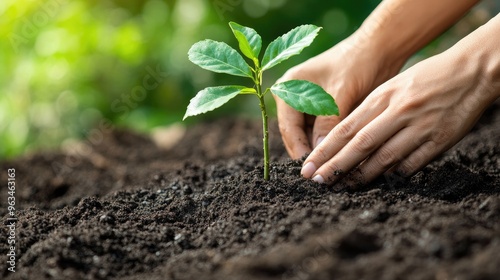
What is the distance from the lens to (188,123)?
4.29 meters

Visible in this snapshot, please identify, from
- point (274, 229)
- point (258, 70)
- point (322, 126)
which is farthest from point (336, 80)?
point (274, 229)

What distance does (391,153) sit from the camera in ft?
5.57

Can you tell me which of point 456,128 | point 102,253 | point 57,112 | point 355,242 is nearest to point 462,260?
point 355,242

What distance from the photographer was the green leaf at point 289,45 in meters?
1.61

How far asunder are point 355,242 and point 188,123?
3147mm

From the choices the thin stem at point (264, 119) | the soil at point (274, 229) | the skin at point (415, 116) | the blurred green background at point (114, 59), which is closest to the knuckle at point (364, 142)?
the skin at point (415, 116)

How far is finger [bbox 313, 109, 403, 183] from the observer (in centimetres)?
167

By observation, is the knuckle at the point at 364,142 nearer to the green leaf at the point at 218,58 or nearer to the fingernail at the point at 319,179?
the fingernail at the point at 319,179

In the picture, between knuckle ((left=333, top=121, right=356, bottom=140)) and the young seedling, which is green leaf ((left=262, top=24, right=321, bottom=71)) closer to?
the young seedling

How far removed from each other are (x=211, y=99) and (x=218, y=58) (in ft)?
0.46

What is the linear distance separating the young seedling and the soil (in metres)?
0.24

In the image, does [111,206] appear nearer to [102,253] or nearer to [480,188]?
[102,253]

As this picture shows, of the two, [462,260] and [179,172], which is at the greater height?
[179,172]

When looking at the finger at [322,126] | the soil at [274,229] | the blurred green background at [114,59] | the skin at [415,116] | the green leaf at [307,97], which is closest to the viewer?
the soil at [274,229]
